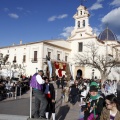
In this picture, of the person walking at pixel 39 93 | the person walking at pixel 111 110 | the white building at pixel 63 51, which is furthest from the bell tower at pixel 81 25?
the person walking at pixel 111 110

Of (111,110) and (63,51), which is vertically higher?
(63,51)

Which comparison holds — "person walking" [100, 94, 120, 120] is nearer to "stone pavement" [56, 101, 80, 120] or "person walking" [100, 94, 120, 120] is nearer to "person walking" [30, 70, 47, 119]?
"person walking" [30, 70, 47, 119]

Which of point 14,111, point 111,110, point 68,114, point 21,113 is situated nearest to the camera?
point 111,110

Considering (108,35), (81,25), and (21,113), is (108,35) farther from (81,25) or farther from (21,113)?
(21,113)

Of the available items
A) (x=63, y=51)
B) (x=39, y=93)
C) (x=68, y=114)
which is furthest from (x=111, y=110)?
(x=63, y=51)

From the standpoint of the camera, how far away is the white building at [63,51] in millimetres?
43312

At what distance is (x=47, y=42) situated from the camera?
4353 centimetres

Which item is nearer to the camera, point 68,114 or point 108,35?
point 68,114

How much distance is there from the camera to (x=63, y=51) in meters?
47.8

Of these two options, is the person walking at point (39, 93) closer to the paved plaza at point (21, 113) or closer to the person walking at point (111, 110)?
the paved plaza at point (21, 113)

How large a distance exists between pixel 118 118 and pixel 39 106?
4549 mm

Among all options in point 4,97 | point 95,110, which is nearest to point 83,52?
point 4,97

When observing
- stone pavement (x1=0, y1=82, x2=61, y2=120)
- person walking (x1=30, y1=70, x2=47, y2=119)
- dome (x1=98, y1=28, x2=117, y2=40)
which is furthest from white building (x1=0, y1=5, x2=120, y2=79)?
person walking (x1=30, y1=70, x2=47, y2=119)

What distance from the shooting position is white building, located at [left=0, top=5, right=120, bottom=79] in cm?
4331
